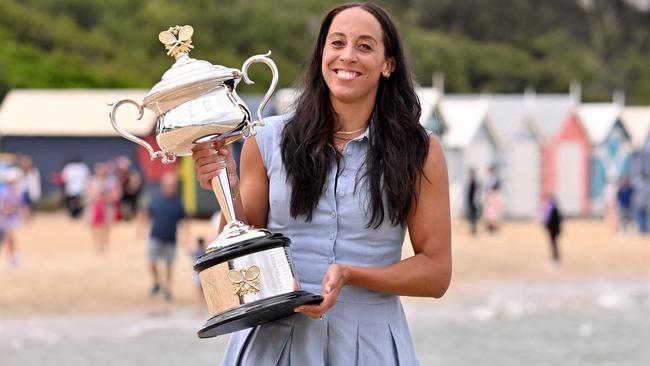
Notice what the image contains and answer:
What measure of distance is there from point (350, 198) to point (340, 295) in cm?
24

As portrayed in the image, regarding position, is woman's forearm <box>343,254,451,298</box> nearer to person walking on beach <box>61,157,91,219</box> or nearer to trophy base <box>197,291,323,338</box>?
trophy base <box>197,291,323,338</box>

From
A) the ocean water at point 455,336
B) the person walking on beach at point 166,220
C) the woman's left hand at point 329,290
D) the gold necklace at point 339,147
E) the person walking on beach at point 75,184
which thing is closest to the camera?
the woman's left hand at point 329,290

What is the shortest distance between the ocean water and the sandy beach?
0.06 feet

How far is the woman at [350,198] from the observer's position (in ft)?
11.2

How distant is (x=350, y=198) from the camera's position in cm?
342

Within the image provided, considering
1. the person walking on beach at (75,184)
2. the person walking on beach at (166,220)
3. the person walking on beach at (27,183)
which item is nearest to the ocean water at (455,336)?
the person walking on beach at (166,220)

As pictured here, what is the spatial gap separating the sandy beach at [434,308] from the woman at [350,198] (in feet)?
31.5

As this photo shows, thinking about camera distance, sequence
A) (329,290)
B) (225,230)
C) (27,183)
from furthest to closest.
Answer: (27,183) < (225,230) < (329,290)

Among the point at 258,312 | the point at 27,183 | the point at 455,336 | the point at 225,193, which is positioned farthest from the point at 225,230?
the point at 27,183

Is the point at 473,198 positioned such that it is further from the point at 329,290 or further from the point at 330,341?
the point at 329,290

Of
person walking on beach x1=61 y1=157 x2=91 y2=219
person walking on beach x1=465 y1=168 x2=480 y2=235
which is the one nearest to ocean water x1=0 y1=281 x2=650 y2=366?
person walking on beach x1=465 y1=168 x2=480 y2=235

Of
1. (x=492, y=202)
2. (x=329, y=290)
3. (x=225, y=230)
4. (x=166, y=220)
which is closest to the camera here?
(x=329, y=290)

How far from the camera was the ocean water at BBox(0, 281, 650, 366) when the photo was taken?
13477mm

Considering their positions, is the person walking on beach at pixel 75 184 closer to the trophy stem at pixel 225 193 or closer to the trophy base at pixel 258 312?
the trophy stem at pixel 225 193
